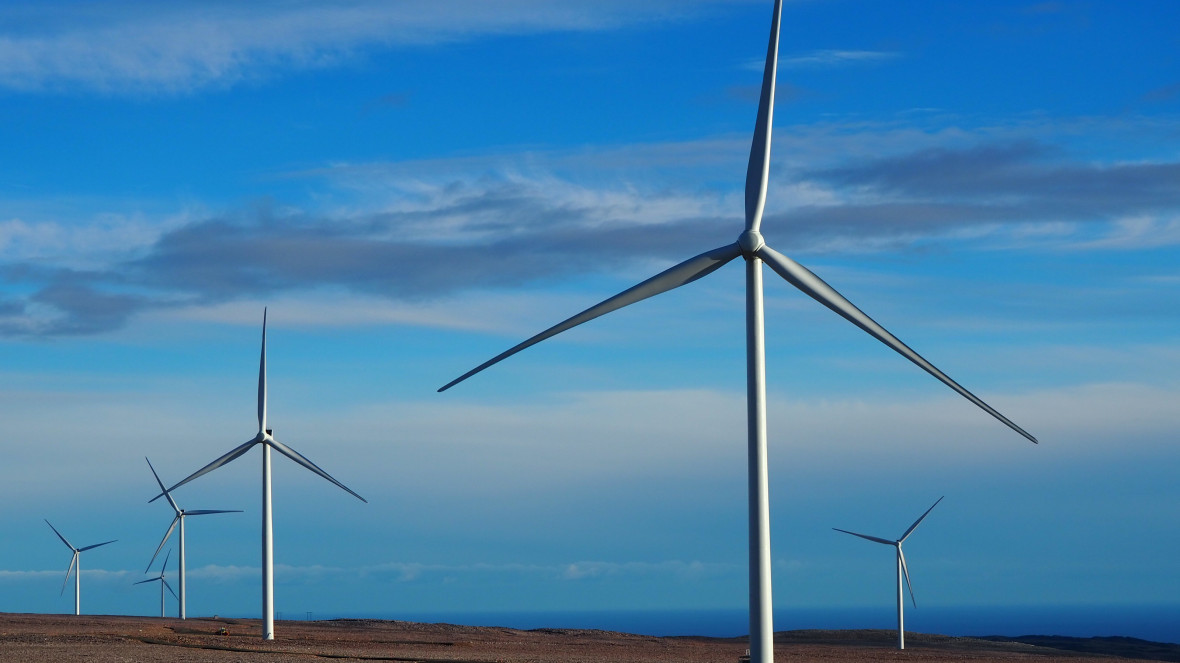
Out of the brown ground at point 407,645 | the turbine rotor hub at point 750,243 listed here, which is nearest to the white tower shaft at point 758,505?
the turbine rotor hub at point 750,243

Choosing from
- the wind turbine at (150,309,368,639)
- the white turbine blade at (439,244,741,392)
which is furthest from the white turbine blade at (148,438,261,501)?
the white turbine blade at (439,244,741,392)

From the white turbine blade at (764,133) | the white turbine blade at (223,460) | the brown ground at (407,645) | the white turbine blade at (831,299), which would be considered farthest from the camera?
the white turbine blade at (223,460)

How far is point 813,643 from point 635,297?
68500 millimetres

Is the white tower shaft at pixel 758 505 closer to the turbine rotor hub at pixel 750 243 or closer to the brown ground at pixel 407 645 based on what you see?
the turbine rotor hub at pixel 750 243

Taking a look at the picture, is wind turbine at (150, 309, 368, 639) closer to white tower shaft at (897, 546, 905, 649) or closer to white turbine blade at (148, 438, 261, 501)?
white turbine blade at (148, 438, 261, 501)

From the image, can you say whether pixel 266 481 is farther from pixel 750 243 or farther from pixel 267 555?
pixel 750 243

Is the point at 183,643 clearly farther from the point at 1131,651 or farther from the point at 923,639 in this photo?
the point at 1131,651

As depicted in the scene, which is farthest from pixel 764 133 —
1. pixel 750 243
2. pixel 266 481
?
pixel 266 481

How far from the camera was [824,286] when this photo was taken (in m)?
39.6

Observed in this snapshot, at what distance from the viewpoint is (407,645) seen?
7544cm

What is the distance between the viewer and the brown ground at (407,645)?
57.7 metres

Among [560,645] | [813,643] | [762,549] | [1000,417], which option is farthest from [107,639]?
[813,643]

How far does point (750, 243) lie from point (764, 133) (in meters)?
4.54

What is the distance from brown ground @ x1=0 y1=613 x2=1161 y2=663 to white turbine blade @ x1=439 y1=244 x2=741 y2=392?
22216mm
